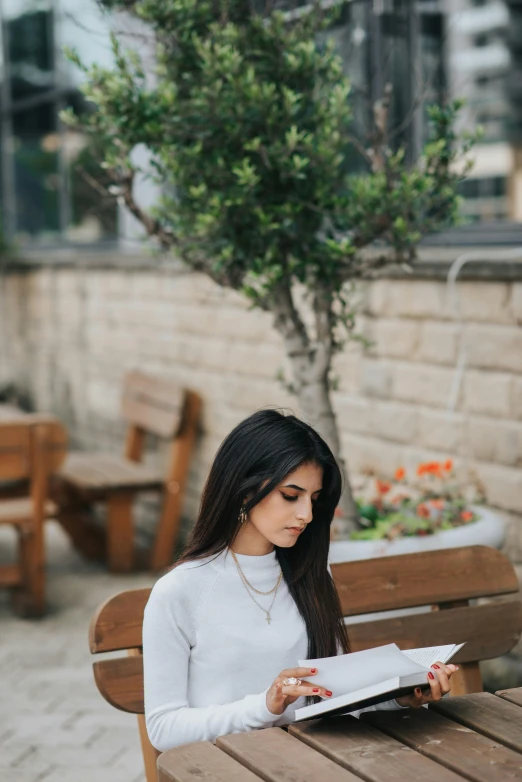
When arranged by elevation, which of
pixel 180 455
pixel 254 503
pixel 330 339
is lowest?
pixel 180 455

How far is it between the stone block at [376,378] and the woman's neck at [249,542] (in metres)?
2.88

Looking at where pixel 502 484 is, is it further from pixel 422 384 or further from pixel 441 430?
pixel 422 384

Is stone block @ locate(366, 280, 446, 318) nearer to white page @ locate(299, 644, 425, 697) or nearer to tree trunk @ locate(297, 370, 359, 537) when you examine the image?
tree trunk @ locate(297, 370, 359, 537)

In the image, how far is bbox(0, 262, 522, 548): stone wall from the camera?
4801 millimetres

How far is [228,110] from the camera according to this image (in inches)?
151

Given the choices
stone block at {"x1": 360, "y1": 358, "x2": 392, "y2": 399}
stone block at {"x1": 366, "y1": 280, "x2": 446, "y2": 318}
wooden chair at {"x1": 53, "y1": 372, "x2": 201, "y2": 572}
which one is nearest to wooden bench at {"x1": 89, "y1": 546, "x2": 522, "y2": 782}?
stone block at {"x1": 366, "y1": 280, "x2": 446, "y2": 318}

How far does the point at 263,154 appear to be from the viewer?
12.6 feet

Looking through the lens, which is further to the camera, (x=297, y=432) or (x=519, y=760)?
(x=297, y=432)

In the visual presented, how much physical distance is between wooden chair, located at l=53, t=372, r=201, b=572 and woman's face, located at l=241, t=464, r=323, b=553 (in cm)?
416

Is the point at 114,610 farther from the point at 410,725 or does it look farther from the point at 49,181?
the point at 49,181

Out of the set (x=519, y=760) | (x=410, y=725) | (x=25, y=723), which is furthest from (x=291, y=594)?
(x=25, y=723)

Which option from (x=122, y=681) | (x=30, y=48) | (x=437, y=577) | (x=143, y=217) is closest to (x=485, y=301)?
(x=143, y=217)

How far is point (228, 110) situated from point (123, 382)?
14.0 ft

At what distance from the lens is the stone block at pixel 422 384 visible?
5.06 meters
